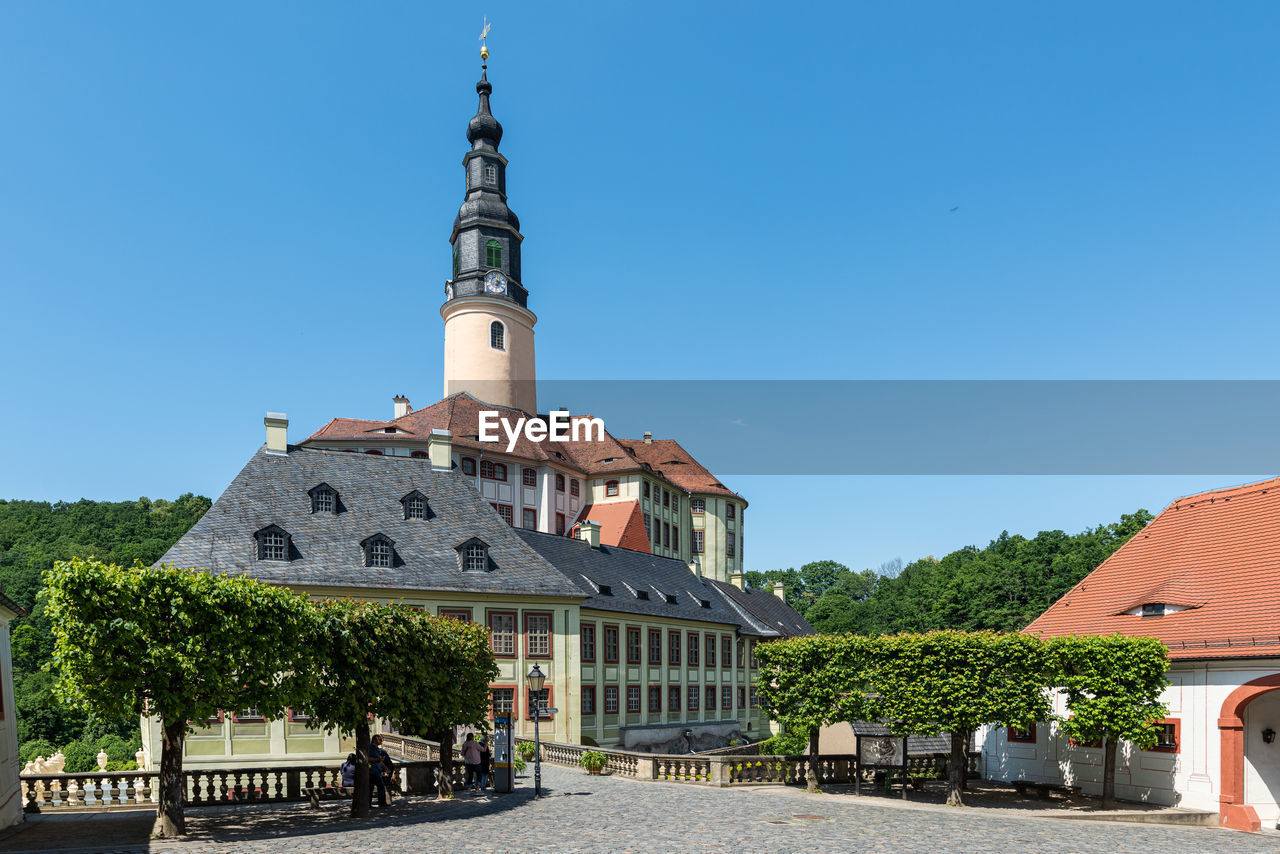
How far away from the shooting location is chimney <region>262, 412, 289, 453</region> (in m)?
49.7

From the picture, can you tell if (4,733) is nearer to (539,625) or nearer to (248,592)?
(248,592)

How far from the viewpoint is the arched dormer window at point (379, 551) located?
4594cm

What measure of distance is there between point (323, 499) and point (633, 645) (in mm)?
18910

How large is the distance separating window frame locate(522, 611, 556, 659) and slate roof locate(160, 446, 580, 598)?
1.25 m

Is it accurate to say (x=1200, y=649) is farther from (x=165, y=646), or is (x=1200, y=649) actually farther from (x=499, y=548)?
(x=499, y=548)

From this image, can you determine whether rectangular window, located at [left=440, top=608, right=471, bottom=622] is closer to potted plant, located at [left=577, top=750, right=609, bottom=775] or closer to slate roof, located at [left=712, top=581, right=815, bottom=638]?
potted plant, located at [left=577, top=750, right=609, bottom=775]

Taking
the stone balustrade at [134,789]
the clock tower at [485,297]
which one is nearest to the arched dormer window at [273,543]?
the stone balustrade at [134,789]

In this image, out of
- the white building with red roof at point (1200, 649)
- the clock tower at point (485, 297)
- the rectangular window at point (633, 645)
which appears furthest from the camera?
the clock tower at point (485, 297)

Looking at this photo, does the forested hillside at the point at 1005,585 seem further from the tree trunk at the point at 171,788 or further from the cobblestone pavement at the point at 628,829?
the tree trunk at the point at 171,788

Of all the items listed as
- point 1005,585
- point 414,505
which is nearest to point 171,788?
point 414,505

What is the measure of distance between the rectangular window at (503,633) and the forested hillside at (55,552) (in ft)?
143

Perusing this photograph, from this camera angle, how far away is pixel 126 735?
83812 millimetres

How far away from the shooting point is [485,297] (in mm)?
83562

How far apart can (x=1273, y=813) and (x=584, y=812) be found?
2107cm
